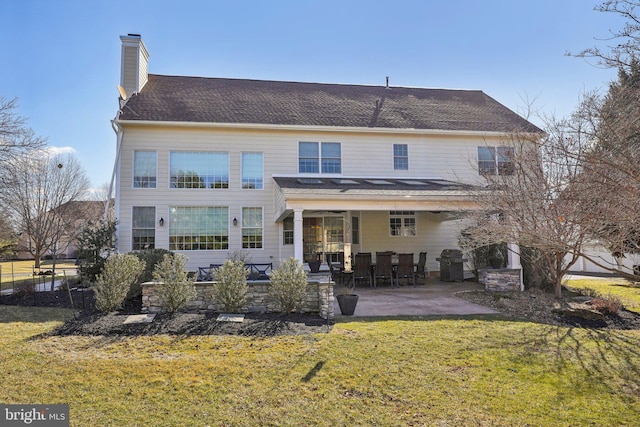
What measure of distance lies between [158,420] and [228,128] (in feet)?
38.7

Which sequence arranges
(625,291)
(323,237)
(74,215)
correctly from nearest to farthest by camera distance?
(625,291), (323,237), (74,215)

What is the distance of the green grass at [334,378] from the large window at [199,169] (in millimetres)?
7856

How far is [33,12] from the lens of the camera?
8.80 meters

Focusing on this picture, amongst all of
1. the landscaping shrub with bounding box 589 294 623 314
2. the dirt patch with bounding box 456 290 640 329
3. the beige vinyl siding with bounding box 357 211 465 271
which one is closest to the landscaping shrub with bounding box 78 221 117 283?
the beige vinyl siding with bounding box 357 211 465 271

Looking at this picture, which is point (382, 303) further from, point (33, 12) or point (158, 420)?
point (33, 12)

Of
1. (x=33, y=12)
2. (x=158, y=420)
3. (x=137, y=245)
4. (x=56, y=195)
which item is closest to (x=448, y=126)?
(x=137, y=245)

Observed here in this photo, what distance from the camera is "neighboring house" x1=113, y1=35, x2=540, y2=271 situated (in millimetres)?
13609

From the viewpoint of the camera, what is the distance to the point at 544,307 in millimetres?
8984

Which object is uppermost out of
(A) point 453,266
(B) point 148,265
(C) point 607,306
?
(B) point 148,265

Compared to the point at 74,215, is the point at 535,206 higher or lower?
lower

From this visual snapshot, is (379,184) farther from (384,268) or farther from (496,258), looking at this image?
(496,258)

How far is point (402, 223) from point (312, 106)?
20.2 feet

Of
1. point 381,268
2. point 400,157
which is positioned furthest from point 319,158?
point 381,268

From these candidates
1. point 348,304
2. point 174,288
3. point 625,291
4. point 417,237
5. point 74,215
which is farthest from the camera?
point 74,215
